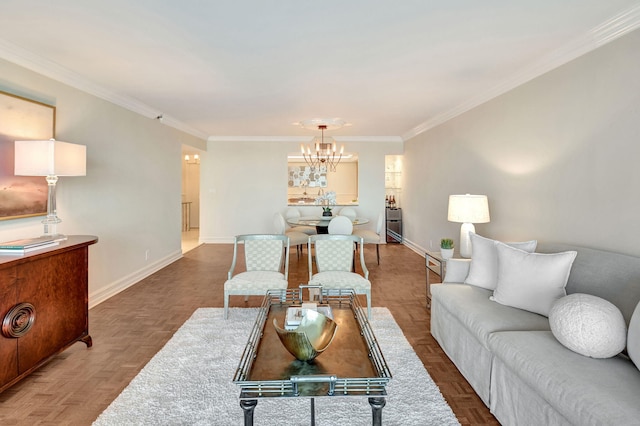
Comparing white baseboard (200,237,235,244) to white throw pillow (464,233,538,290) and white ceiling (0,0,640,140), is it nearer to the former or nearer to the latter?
white ceiling (0,0,640,140)

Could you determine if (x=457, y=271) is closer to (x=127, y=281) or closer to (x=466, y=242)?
(x=466, y=242)

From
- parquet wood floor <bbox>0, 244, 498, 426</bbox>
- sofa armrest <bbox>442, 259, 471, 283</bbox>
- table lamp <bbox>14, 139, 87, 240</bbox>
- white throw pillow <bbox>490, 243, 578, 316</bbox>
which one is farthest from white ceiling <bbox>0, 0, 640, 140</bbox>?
parquet wood floor <bbox>0, 244, 498, 426</bbox>

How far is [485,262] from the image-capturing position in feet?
9.02

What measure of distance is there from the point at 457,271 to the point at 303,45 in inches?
Result: 87.7

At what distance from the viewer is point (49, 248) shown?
93.1 inches

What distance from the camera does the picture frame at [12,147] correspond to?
2.67 metres

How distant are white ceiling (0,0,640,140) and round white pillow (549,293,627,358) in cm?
180

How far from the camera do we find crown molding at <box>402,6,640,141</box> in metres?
2.28

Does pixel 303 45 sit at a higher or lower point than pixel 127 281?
higher

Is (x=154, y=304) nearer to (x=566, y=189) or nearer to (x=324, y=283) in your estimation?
(x=324, y=283)

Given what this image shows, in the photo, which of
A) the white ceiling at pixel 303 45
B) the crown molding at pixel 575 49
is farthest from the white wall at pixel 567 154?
the white ceiling at pixel 303 45

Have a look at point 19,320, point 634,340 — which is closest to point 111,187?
point 19,320

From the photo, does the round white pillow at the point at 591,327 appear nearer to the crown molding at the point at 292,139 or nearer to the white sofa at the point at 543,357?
the white sofa at the point at 543,357

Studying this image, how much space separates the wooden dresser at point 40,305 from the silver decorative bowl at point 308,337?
165cm
